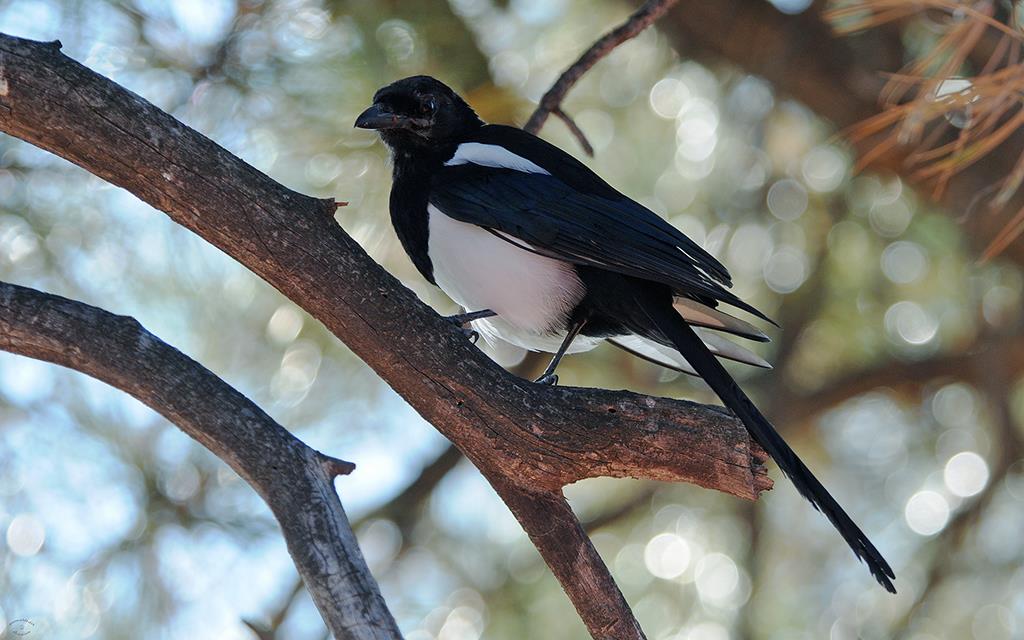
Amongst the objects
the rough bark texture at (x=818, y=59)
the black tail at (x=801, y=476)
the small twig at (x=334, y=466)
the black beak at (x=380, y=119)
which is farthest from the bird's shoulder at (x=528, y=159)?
the rough bark texture at (x=818, y=59)

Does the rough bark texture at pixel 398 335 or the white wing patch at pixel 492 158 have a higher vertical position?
the white wing patch at pixel 492 158

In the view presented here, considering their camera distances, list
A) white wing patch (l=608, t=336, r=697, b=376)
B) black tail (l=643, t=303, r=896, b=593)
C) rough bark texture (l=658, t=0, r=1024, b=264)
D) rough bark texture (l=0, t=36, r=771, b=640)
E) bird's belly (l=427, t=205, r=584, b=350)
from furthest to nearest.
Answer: rough bark texture (l=658, t=0, r=1024, b=264) → white wing patch (l=608, t=336, r=697, b=376) → bird's belly (l=427, t=205, r=584, b=350) → black tail (l=643, t=303, r=896, b=593) → rough bark texture (l=0, t=36, r=771, b=640)

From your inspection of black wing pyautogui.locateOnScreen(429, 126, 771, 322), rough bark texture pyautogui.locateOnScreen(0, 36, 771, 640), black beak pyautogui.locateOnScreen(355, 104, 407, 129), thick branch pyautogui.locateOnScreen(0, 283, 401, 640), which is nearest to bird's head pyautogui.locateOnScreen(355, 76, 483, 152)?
black beak pyautogui.locateOnScreen(355, 104, 407, 129)

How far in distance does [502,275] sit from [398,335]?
458mm

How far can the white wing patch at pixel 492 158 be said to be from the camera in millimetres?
2168

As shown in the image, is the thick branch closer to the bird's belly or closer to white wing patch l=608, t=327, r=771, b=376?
the bird's belly

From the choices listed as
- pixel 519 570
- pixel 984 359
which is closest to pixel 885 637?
pixel 984 359

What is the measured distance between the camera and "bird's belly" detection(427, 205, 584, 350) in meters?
2.08

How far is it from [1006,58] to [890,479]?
3.90 ft

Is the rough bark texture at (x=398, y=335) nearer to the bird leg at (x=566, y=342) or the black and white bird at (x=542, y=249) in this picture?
the black and white bird at (x=542, y=249)

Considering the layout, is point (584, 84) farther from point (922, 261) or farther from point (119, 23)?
point (119, 23)

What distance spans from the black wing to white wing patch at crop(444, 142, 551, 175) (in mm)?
15

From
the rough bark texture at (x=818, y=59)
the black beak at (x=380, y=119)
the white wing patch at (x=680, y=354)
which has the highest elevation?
the rough bark texture at (x=818, y=59)

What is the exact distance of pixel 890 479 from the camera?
134 inches
